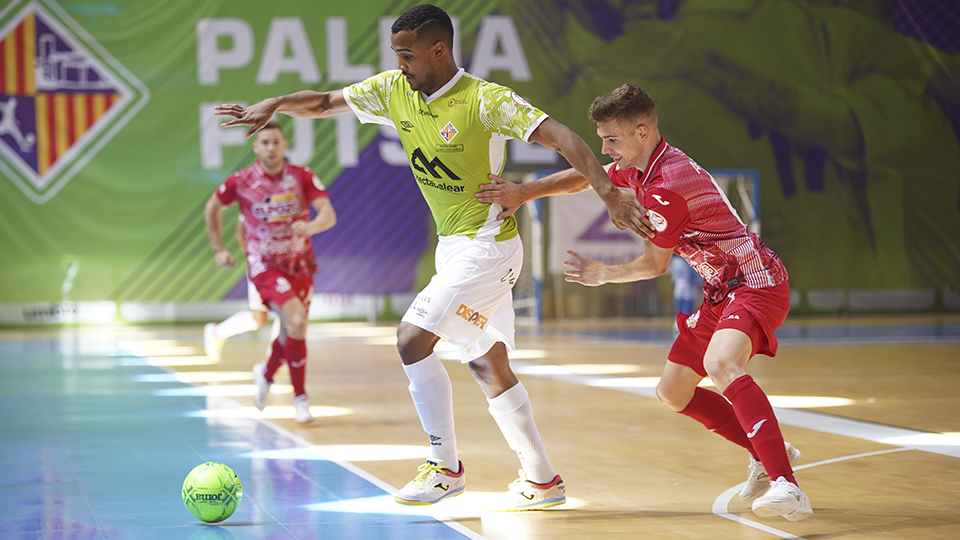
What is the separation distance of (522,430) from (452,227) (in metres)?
0.94

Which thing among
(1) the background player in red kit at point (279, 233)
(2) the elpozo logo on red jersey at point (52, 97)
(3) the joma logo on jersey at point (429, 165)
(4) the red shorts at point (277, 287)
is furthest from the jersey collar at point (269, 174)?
(2) the elpozo logo on red jersey at point (52, 97)

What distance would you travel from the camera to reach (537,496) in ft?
14.2

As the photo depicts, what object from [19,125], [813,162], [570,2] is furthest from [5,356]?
[813,162]

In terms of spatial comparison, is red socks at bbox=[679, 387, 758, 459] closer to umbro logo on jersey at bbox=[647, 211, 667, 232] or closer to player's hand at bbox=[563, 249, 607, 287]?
player's hand at bbox=[563, 249, 607, 287]

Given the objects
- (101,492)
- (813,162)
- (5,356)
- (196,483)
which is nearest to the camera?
(196,483)

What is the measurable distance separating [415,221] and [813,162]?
29.2 feet

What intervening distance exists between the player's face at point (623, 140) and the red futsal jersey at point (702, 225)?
75 millimetres

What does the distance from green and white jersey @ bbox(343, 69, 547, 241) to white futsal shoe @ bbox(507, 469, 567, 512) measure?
3.60 feet

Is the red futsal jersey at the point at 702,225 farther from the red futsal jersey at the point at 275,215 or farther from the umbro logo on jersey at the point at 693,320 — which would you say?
the red futsal jersey at the point at 275,215

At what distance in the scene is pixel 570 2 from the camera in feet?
69.1

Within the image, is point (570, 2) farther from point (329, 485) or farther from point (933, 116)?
point (329, 485)

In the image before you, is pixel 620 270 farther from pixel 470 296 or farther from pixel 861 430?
pixel 861 430

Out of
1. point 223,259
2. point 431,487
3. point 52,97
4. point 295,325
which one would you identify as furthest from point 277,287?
point 52,97

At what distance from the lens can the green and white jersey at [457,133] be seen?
411 cm
